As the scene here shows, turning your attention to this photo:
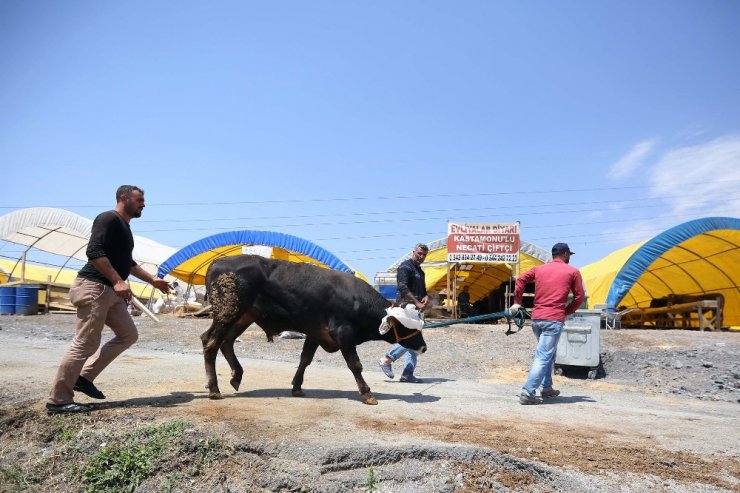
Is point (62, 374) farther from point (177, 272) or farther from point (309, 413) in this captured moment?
point (177, 272)

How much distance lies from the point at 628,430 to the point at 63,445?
4912mm

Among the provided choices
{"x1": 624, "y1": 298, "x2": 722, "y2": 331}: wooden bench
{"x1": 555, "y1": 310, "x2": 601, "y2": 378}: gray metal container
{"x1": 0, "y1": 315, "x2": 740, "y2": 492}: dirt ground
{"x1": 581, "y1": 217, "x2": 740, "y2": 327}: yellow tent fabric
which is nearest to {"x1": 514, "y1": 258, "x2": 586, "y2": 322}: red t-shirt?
{"x1": 0, "y1": 315, "x2": 740, "y2": 492}: dirt ground

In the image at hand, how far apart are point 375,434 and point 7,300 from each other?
19041mm

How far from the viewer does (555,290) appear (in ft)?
21.5

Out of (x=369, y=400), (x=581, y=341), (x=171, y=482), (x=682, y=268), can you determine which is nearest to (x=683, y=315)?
(x=682, y=268)

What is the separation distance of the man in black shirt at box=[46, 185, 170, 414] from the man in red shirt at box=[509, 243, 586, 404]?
4420 mm

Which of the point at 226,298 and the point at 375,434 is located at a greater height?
the point at 226,298

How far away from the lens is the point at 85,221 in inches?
942

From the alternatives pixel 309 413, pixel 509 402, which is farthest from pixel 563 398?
pixel 309 413

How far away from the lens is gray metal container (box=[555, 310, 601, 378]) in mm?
9992

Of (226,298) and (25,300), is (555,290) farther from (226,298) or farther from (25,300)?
(25,300)

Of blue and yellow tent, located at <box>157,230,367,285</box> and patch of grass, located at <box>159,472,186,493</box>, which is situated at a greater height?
blue and yellow tent, located at <box>157,230,367,285</box>

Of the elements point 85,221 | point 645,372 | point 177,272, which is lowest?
point 645,372

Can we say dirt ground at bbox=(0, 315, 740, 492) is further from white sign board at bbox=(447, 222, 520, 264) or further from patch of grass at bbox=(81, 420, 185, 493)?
white sign board at bbox=(447, 222, 520, 264)
